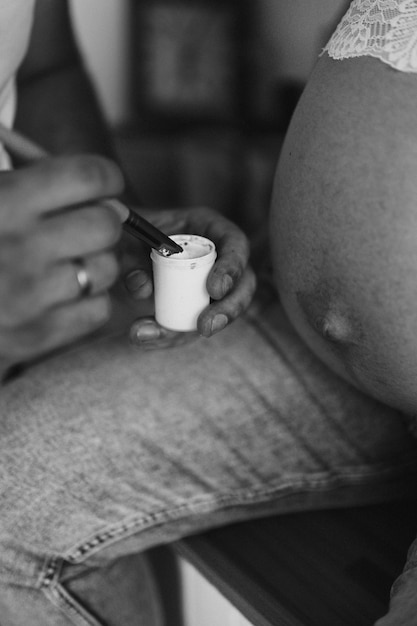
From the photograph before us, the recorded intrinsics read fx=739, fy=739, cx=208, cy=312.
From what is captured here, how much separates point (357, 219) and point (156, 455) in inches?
15.4

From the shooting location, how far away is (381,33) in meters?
0.76

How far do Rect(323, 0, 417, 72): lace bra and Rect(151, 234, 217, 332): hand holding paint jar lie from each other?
0.87ft

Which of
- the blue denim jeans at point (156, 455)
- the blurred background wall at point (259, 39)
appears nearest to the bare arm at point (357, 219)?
the blue denim jeans at point (156, 455)

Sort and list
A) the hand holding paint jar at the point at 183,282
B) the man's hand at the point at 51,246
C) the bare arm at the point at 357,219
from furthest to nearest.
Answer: the hand holding paint jar at the point at 183,282 < the bare arm at the point at 357,219 < the man's hand at the point at 51,246

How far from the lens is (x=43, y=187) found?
62cm

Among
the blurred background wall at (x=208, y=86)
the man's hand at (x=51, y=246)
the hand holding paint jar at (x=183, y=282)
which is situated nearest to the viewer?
the man's hand at (x=51, y=246)

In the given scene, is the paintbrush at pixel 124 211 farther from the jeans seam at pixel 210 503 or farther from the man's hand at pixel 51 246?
the jeans seam at pixel 210 503

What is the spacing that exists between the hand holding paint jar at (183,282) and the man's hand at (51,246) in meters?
0.17

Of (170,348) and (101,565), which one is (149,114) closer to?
(170,348)

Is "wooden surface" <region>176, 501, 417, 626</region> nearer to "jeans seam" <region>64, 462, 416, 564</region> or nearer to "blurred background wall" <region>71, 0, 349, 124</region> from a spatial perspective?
"jeans seam" <region>64, 462, 416, 564</region>

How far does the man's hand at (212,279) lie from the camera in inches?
33.2

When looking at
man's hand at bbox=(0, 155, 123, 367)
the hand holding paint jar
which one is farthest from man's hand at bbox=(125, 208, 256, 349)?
man's hand at bbox=(0, 155, 123, 367)

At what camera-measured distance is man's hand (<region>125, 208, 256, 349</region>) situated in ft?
2.77

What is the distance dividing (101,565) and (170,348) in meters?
0.29
